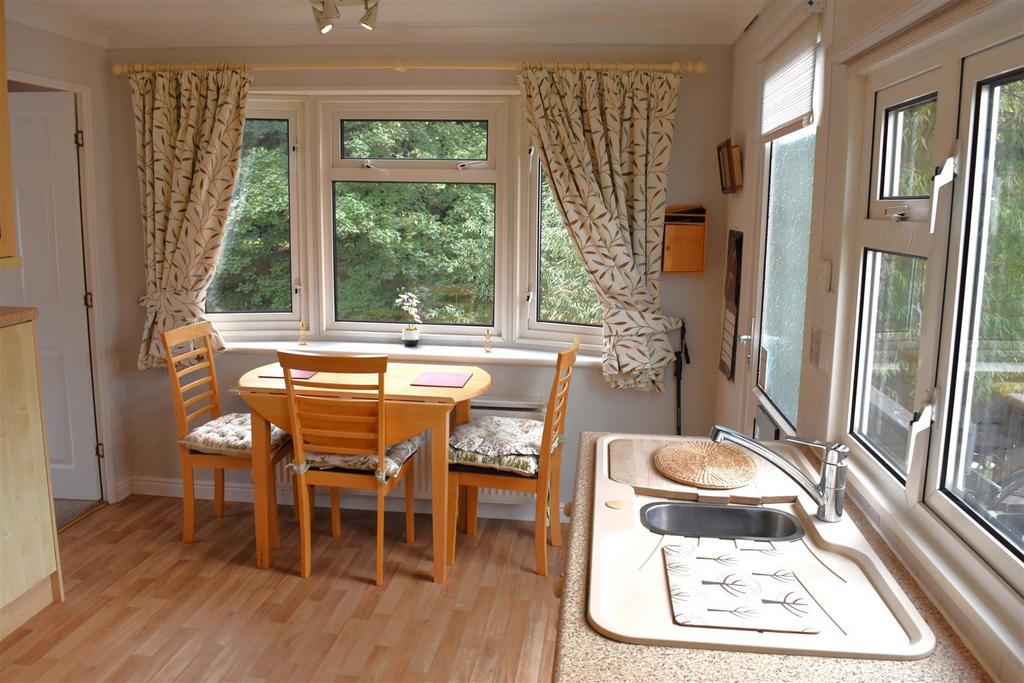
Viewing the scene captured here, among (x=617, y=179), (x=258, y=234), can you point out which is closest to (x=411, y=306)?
(x=258, y=234)

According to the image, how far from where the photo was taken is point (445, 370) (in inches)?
141

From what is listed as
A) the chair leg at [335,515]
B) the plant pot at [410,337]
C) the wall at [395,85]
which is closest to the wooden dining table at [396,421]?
the chair leg at [335,515]

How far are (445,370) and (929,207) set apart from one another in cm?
232

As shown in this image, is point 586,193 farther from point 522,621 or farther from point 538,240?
point 522,621

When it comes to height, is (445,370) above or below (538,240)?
below

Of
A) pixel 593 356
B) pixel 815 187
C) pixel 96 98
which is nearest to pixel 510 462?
pixel 593 356

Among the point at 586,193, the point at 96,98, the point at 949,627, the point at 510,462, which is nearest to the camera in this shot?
the point at 949,627

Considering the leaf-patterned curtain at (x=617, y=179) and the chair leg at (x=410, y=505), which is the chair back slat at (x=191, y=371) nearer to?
the chair leg at (x=410, y=505)

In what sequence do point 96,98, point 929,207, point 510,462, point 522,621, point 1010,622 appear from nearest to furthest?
1. point 1010,622
2. point 929,207
3. point 522,621
4. point 510,462
5. point 96,98

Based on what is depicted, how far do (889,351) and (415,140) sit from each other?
2.63 meters

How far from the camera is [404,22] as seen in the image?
3531 millimetres

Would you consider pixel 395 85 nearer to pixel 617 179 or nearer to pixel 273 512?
pixel 617 179

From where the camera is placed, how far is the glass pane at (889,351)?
1727 millimetres

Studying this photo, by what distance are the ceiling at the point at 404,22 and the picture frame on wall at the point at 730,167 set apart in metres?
0.47
